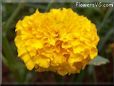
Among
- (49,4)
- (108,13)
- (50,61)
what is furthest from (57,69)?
(108,13)

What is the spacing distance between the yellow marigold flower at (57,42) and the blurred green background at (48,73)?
14 cm

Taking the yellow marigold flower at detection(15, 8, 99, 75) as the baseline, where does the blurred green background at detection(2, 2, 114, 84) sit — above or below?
below

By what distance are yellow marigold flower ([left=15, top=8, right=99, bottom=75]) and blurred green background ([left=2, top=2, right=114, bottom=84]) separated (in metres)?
0.14

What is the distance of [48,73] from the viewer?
3.62ft

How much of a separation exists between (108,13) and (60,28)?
32cm

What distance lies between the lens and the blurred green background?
2.90 feet

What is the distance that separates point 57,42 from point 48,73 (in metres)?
0.43

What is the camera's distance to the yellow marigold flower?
2.19 feet

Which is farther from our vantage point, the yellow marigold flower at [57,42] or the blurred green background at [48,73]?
the blurred green background at [48,73]

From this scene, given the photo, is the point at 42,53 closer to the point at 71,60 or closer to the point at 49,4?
the point at 71,60

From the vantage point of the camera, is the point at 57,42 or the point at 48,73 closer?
the point at 57,42

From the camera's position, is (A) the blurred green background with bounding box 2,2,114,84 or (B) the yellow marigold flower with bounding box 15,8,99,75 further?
(A) the blurred green background with bounding box 2,2,114,84

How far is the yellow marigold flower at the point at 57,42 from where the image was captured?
0.67m

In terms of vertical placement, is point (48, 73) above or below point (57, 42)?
below
